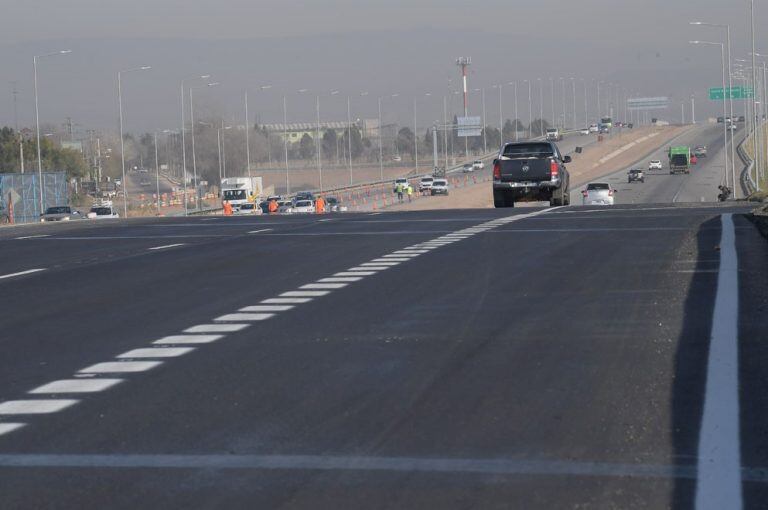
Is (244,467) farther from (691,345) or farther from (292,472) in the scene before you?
(691,345)

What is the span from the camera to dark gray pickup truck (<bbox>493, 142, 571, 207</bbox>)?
37875mm

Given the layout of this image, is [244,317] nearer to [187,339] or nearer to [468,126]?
[187,339]

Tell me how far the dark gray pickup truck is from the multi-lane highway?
20436 millimetres

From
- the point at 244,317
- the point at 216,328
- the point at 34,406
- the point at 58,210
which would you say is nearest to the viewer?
the point at 34,406

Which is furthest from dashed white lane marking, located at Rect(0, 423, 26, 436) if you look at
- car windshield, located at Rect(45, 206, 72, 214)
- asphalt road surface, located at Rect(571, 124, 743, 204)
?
asphalt road surface, located at Rect(571, 124, 743, 204)

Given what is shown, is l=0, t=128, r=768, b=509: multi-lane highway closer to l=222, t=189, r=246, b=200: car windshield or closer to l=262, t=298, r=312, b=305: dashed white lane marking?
l=262, t=298, r=312, b=305: dashed white lane marking

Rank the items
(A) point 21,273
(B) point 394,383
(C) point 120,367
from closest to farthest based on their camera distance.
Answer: (B) point 394,383 → (C) point 120,367 → (A) point 21,273

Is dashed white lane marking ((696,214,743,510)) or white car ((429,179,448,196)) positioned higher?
white car ((429,179,448,196))

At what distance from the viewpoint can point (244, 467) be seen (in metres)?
6.59

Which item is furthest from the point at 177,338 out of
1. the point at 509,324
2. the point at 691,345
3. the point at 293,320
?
the point at 691,345

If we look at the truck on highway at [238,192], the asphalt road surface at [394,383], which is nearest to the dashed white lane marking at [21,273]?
the asphalt road surface at [394,383]

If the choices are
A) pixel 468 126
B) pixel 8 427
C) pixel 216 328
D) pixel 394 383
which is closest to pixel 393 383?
pixel 394 383

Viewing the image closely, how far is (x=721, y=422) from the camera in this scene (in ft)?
23.7

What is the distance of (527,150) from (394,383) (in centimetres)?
3014
